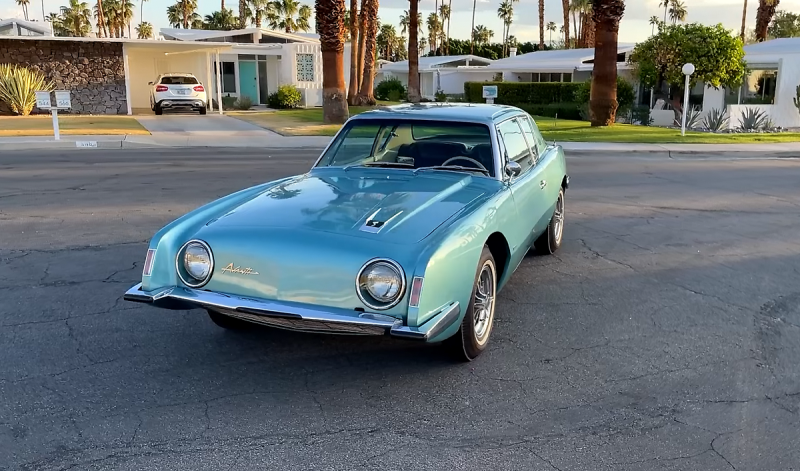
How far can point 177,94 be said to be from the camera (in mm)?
26609

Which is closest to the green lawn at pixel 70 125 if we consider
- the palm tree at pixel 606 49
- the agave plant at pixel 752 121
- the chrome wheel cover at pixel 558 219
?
the palm tree at pixel 606 49

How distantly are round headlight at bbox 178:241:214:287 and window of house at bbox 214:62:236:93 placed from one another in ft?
101

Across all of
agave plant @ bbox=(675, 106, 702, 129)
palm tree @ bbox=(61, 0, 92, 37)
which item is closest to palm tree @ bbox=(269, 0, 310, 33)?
palm tree @ bbox=(61, 0, 92, 37)

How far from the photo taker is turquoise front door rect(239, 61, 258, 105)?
33469 mm

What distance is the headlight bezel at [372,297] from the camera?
3637 mm

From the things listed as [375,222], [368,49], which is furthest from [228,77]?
[375,222]

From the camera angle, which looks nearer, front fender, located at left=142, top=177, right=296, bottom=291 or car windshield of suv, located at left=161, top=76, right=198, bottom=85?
front fender, located at left=142, top=177, right=296, bottom=291

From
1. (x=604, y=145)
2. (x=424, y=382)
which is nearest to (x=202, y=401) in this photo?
(x=424, y=382)

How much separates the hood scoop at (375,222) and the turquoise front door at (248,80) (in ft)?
102

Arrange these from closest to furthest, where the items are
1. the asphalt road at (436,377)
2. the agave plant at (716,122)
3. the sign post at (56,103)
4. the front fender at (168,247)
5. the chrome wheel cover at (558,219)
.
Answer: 1. the asphalt road at (436,377)
2. the front fender at (168,247)
3. the chrome wheel cover at (558,219)
4. the sign post at (56,103)
5. the agave plant at (716,122)

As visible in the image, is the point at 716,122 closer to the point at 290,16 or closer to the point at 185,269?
the point at 185,269

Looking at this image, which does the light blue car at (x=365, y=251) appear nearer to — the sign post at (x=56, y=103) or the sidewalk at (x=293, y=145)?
the sidewalk at (x=293, y=145)

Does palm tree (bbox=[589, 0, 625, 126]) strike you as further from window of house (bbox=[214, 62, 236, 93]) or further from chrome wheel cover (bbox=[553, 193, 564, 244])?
window of house (bbox=[214, 62, 236, 93])

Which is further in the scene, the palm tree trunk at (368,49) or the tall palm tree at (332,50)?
the palm tree trunk at (368,49)
